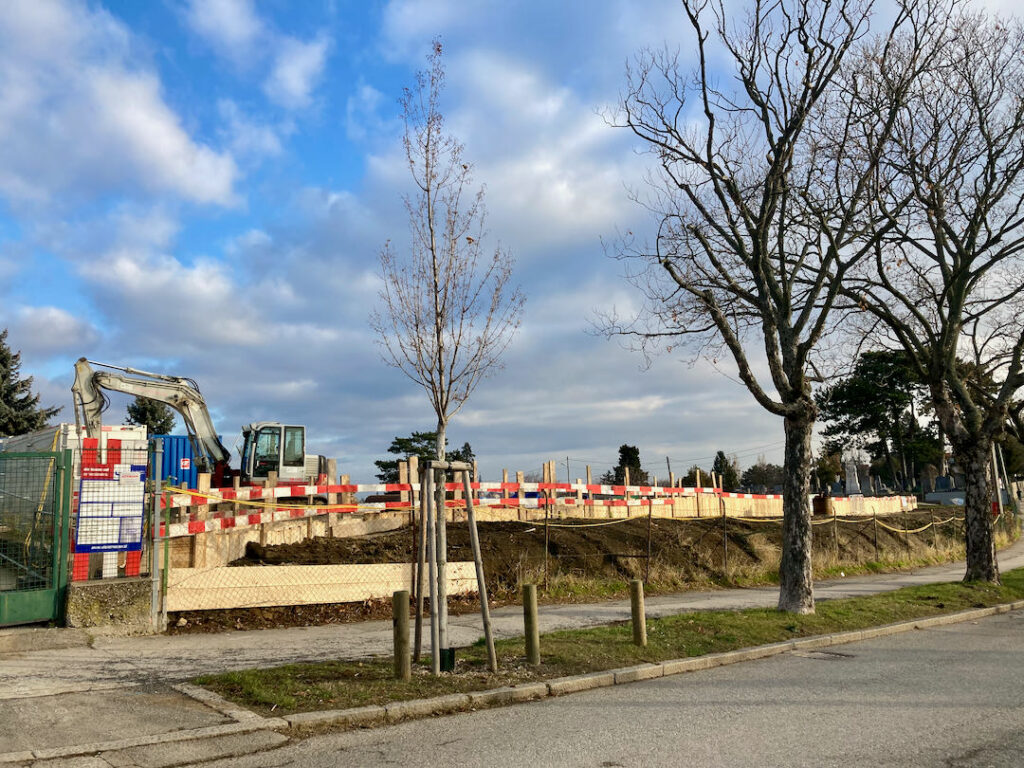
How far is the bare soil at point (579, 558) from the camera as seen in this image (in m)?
12.4

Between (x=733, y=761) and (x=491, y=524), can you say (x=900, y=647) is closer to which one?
(x=733, y=761)

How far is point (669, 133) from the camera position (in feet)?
48.8

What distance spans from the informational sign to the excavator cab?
16986mm

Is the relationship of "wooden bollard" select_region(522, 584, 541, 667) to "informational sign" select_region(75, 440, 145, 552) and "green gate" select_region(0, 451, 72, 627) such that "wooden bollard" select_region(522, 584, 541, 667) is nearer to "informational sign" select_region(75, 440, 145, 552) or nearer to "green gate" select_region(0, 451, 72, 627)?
"informational sign" select_region(75, 440, 145, 552)

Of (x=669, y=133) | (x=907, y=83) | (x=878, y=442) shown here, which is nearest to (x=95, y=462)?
(x=669, y=133)

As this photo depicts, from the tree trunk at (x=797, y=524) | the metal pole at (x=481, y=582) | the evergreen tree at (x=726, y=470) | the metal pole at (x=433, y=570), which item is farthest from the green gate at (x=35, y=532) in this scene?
the evergreen tree at (x=726, y=470)

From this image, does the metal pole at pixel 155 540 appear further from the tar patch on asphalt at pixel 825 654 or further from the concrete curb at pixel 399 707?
the tar patch on asphalt at pixel 825 654

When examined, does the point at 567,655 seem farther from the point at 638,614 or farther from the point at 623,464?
the point at 623,464

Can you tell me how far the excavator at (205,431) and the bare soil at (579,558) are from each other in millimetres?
6833

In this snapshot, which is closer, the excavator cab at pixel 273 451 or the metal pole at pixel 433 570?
the metal pole at pixel 433 570

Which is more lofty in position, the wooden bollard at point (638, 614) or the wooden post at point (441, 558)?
the wooden post at point (441, 558)

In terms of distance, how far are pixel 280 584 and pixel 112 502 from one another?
2.69m

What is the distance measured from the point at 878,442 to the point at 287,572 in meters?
66.8

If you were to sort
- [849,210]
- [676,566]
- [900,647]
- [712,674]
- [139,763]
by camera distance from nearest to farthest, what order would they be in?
[139,763] → [712,674] → [900,647] → [849,210] → [676,566]
